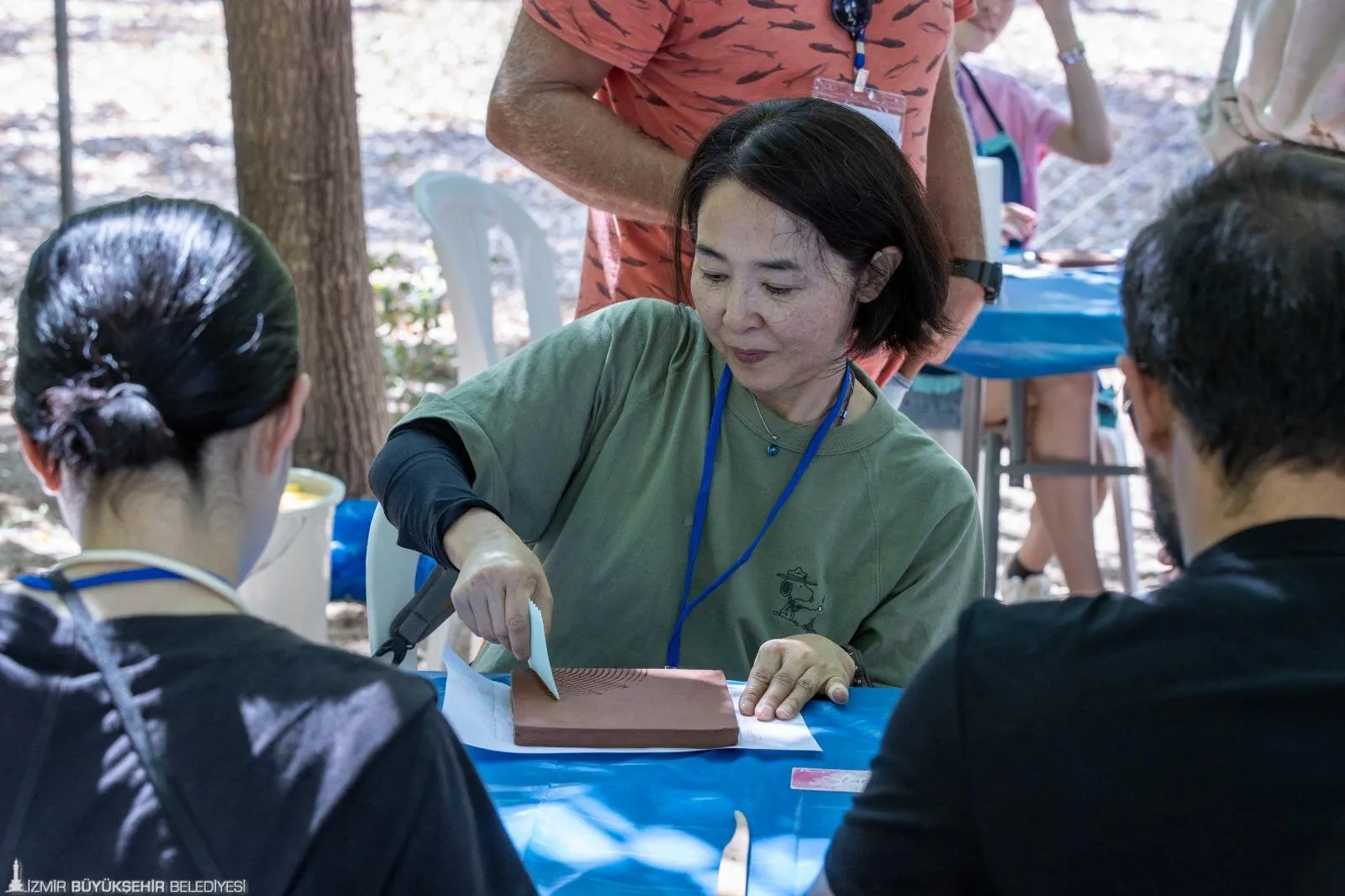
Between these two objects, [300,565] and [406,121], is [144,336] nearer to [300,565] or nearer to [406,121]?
[300,565]

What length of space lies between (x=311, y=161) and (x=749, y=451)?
2557 millimetres

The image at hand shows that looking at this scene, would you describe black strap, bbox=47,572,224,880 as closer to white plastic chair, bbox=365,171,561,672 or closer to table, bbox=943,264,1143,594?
Answer: white plastic chair, bbox=365,171,561,672

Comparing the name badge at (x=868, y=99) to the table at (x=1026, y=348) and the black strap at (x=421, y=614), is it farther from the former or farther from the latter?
A: the black strap at (x=421, y=614)

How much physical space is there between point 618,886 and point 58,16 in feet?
15.0

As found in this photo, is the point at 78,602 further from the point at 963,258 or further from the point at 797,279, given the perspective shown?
the point at 963,258

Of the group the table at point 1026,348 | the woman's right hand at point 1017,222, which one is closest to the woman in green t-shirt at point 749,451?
the table at point 1026,348

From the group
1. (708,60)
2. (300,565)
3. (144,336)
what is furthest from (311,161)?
(144,336)

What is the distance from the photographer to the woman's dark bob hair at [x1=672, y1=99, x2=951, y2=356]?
2168 millimetres

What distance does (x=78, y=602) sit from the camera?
3.63ft

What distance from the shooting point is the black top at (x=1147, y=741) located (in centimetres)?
111

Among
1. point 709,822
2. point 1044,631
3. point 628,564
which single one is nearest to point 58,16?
point 628,564

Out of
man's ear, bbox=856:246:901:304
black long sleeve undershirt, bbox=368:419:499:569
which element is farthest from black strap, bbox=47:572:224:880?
man's ear, bbox=856:246:901:304

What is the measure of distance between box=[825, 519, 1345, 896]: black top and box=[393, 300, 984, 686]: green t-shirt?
100 cm

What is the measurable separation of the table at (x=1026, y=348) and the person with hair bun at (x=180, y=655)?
8.19 ft
